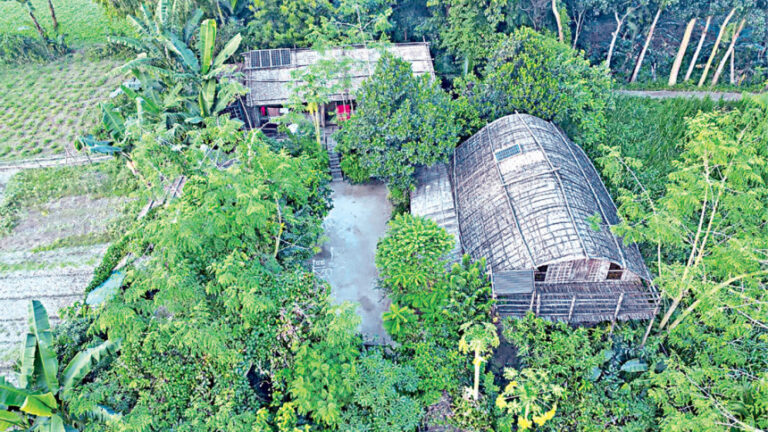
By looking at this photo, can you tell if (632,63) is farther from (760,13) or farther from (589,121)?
(589,121)

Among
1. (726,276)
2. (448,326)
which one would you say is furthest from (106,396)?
(726,276)

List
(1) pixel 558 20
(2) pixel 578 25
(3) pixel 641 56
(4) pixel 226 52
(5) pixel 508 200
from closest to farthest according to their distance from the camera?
(5) pixel 508 200, (4) pixel 226 52, (1) pixel 558 20, (3) pixel 641 56, (2) pixel 578 25

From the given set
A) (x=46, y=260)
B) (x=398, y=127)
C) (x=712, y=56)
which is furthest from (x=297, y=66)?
(x=712, y=56)

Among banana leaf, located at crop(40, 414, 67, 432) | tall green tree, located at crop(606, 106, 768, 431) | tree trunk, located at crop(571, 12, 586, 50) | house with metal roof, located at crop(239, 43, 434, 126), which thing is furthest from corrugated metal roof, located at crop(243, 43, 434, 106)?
banana leaf, located at crop(40, 414, 67, 432)

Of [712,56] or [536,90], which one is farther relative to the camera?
[712,56]

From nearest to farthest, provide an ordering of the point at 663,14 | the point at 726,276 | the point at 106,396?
the point at 106,396
the point at 726,276
the point at 663,14

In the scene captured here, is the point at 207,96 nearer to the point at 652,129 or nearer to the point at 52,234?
the point at 52,234
